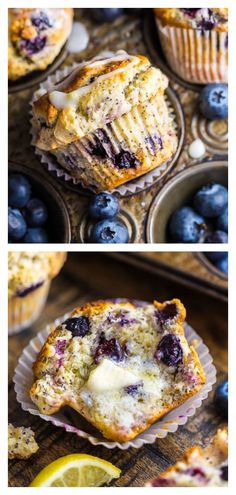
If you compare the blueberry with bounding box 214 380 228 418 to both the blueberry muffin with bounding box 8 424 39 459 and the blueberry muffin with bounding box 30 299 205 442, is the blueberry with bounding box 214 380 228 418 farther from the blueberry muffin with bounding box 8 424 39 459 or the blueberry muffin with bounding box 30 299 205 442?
the blueberry muffin with bounding box 8 424 39 459

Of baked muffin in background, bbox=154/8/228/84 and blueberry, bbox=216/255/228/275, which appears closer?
baked muffin in background, bbox=154/8/228/84

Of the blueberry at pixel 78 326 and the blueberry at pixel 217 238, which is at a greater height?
the blueberry at pixel 217 238

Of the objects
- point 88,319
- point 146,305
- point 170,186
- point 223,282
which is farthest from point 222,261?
point 88,319

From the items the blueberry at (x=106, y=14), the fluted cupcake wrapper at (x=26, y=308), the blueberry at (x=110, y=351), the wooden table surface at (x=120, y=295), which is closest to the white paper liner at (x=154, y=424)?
the wooden table surface at (x=120, y=295)

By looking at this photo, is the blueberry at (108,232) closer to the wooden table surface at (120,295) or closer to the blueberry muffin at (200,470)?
the wooden table surface at (120,295)

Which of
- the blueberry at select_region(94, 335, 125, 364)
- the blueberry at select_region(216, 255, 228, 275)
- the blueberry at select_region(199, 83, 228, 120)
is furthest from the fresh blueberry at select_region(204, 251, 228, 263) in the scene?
the blueberry at select_region(94, 335, 125, 364)

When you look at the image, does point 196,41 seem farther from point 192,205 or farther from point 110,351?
point 110,351
